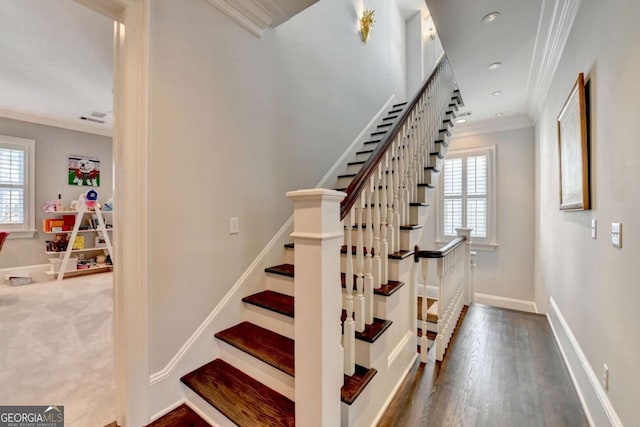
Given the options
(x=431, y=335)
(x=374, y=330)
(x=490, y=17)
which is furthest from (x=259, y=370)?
(x=490, y=17)

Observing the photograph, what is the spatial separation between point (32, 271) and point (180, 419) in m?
4.96

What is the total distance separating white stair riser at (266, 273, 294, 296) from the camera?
6.60 feet

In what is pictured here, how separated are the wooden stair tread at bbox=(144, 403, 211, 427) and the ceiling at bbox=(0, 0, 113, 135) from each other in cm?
310

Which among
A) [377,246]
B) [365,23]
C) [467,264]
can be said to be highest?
[365,23]

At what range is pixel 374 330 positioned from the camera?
1.47 m

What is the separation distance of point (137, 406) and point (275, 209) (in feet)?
4.94

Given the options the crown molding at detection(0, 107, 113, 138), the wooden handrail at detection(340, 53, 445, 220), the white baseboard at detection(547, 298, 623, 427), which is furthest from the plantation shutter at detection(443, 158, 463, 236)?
the crown molding at detection(0, 107, 113, 138)

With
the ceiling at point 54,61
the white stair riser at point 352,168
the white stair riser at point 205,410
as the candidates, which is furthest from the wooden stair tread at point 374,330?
the ceiling at point 54,61

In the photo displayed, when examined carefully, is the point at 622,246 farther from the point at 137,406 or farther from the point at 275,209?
the point at 137,406

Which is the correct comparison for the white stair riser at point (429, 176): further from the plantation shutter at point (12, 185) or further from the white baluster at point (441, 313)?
the plantation shutter at point (12, 185)

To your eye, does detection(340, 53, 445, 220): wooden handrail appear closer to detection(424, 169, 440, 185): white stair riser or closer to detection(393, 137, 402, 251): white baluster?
detection(393, 137, 402, 251): white baluster

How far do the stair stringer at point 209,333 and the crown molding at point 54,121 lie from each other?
198 inches

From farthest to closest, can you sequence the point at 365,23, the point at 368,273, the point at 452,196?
the point at 452,196 → the point at 365,23 → the point at 368,273

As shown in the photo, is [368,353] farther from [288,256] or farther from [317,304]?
[288,256]
